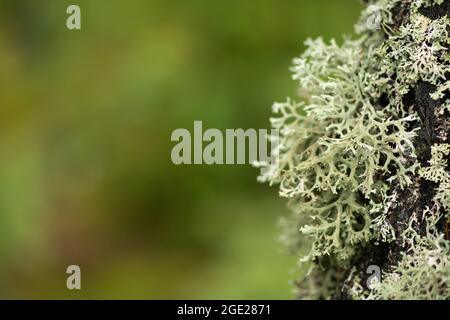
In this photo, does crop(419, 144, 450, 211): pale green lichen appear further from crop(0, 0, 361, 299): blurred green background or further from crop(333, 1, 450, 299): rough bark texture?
crop(0, 0, 361, 299): blurred green background

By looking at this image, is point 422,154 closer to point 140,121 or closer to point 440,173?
point 440,173

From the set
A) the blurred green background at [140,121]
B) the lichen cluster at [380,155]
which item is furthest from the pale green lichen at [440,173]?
the blurred green background at [140,121]

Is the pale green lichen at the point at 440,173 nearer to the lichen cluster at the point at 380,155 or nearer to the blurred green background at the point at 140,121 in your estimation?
the lichen cluster at the point at 380,155

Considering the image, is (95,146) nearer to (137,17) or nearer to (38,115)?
(38,115)

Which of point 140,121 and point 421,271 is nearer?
point 421,271

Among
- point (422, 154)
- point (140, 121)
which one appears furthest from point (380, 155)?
point (140, 121)

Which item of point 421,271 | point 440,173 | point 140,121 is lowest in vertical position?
point 421,271

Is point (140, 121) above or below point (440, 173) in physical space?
above
